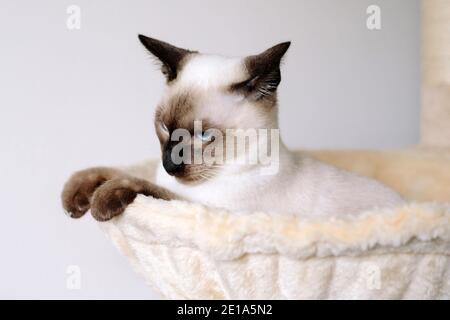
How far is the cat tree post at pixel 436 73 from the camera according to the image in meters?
1.67

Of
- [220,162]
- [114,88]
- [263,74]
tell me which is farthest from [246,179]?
[114,88]

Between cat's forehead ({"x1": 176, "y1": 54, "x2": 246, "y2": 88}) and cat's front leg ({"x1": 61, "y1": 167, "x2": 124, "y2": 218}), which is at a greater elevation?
cat's forehead ({"x1": 176, "y1": 54, "x2": 246, "y2": 88})

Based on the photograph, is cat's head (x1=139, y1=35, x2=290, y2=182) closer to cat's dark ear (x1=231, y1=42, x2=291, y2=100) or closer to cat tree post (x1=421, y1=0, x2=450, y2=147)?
cat's dark ear (x1=231, y1=42, x2=291, y2=100)

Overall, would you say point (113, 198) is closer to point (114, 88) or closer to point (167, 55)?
point (167, 55)

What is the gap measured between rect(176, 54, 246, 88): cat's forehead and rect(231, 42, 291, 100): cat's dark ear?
2cm

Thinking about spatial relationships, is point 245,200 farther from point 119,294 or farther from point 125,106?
point 119,294

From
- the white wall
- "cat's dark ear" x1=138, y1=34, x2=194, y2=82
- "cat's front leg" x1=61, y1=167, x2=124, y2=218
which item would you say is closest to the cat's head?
"cat's dark ear" x1=138, y1=34, x2=194, y2=82

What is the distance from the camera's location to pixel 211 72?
1107mm

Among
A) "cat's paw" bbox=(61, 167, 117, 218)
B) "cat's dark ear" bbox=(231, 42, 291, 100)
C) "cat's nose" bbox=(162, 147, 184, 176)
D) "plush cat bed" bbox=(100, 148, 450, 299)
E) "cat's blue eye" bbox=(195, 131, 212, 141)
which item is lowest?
"plush cat bed" bbox=(100, 148, 450, 299)

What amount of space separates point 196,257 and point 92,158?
1020 millimetres

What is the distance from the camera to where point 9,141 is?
176 cm

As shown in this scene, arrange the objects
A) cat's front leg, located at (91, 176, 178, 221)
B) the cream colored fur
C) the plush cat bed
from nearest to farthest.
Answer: the plush cat bed, cat's front leg, located at (91, 176, 178, 221), the cream colored fur

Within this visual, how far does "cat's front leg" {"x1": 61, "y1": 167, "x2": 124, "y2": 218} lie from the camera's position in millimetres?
1089

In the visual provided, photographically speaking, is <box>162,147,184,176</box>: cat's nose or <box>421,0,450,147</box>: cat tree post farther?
<box>421,0,450,147</box>: cat tree post
